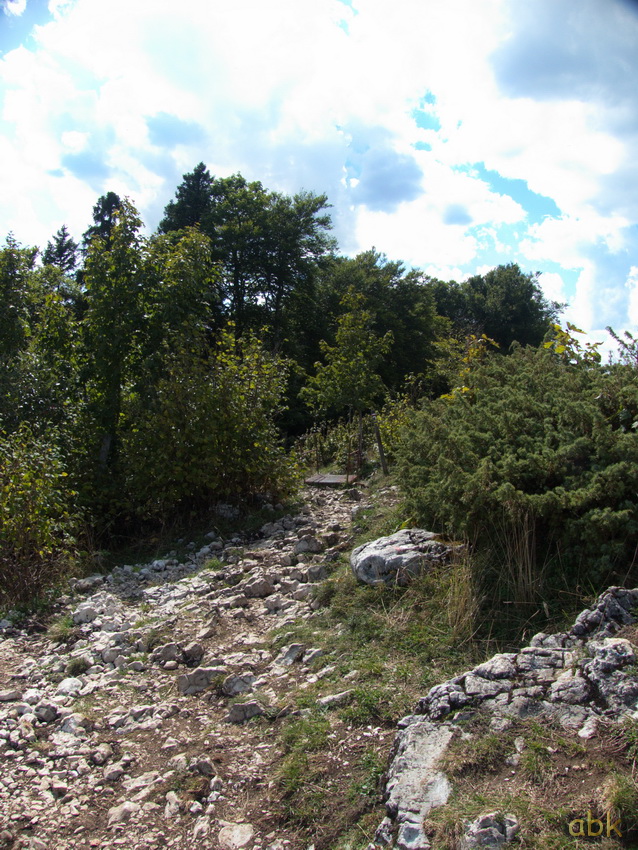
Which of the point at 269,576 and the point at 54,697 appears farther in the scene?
the point at 269,576

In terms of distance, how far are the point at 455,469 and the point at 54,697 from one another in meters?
3.32

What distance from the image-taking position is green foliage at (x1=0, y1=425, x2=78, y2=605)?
240 inches

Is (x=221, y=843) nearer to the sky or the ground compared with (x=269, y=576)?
nearer to the ground

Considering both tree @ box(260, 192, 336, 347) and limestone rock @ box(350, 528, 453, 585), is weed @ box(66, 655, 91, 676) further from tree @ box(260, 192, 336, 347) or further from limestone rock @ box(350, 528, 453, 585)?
tree @ box(260, 192, 336, 347)

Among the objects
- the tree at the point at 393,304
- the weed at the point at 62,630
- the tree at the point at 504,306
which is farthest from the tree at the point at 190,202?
the weed at the point at 62,630

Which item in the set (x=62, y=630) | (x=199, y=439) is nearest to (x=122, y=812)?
(x=62, y=630)

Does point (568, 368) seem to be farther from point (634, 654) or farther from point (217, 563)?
point (217, 563)

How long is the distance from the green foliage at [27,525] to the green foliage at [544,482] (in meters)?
3.80

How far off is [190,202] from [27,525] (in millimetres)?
23905

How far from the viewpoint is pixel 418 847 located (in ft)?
7.86

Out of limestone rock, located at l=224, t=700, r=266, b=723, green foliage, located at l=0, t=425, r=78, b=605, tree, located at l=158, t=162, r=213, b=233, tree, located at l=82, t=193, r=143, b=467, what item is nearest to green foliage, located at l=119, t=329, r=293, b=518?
tree, located at l=82, t=193, r=143, b=467

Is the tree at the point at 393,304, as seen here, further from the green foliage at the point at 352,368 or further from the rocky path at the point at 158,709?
the rocky path at the point at 158,709

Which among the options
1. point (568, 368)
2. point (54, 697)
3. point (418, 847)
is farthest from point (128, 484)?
point (418, 847)

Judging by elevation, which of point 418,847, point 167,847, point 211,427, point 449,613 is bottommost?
point 167,847
